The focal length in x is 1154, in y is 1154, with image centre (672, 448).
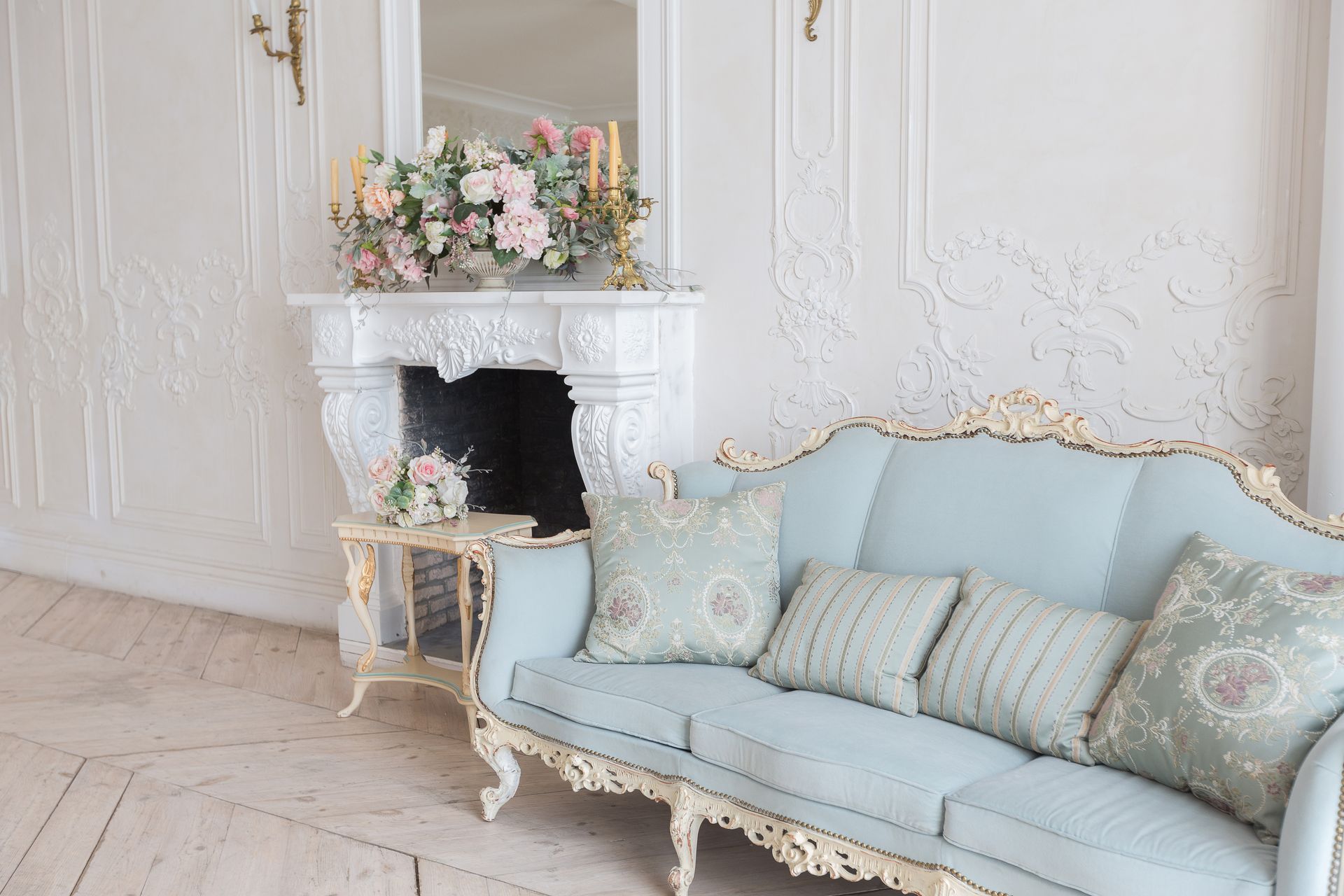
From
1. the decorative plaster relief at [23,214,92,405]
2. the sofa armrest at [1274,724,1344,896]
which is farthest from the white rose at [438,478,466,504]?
the decorative plaster relief at [23,214,92,405]

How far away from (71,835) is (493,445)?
207 centimetres

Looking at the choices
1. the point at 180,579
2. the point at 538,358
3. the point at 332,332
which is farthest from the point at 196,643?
the point at 538,358

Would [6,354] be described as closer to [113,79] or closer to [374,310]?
[113,79]

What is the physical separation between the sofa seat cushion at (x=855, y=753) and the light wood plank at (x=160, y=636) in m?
2.80

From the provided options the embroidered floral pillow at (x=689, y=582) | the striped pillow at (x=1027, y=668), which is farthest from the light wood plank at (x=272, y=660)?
the striped pillow at (x=1027, y=668)

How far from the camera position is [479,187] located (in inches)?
135

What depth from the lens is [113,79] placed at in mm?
5012

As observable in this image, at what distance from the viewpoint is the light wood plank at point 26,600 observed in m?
4.87

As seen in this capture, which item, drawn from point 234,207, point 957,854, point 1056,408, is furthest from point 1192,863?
point 234,207

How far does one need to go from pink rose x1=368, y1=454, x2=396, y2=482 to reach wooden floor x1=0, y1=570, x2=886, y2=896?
30.9 inches

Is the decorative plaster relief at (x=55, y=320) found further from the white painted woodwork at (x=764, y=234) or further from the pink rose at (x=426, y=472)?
the pink rose at (x=426, y=472)

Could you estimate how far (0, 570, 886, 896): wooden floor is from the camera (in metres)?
2.65

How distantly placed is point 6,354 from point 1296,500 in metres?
5.62

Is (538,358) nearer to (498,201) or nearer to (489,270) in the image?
(489,270)
